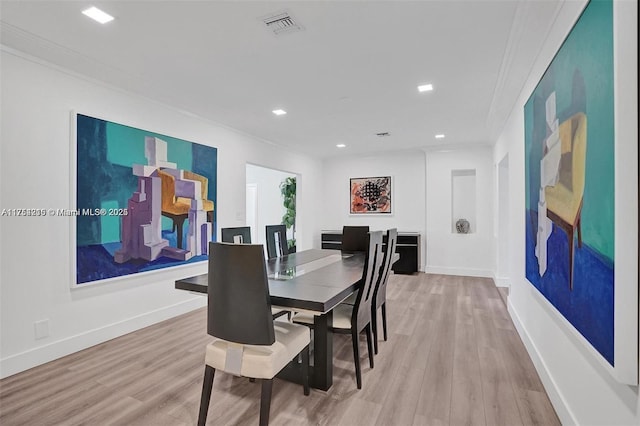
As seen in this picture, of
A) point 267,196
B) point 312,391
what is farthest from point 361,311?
point 267,196

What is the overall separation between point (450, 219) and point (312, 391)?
16.9 feet

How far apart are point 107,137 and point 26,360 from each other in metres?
2.03

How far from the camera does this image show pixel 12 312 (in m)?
2.54

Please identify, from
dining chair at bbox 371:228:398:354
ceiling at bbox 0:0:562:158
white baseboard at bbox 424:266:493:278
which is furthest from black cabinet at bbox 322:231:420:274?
dining chair at bbox 371:228:398:354

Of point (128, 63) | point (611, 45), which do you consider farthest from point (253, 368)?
point (128, 63)

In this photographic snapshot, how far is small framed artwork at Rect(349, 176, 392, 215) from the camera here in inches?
282

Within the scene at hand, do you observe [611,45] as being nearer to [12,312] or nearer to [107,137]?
[107,137]

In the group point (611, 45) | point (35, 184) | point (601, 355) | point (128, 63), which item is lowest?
point (601, 355)

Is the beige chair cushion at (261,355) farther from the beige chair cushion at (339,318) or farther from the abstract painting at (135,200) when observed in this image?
the abstract painting at (135,200)

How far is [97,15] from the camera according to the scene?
2131 mm

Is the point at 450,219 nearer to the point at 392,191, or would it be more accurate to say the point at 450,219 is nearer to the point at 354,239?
the point at 392,191

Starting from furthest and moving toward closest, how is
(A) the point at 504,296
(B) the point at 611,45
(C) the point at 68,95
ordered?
(A) the point at 504,296 → (C) the point at 68,95 → (B) the point at 611,45

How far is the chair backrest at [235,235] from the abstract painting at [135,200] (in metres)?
0.92

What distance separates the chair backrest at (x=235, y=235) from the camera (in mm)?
3289
